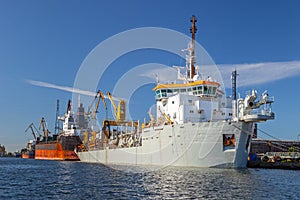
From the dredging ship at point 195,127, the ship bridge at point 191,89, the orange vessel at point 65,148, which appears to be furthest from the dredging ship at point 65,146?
the ship bridge at point 191,89

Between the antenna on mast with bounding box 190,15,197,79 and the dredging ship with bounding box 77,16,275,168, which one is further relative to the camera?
the antenna on mast with bounding box 190,15,197,79

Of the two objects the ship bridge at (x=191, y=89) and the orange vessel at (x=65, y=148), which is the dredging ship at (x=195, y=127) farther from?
the orange vessel at (x=65, y=148)

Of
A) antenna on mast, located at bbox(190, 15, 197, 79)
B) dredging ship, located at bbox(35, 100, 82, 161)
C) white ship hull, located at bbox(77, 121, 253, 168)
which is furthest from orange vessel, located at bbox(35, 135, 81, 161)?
white ship hull, located at bbox(77, 121, 253, 168)

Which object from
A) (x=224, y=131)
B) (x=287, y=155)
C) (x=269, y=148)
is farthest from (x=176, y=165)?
(x=269, y=148)

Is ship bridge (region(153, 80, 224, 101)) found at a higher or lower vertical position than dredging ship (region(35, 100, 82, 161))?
higher

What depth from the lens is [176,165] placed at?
3841 centimetres

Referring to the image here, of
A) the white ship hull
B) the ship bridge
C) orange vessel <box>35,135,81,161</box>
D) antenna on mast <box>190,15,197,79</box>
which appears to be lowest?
orange vessel <box>35,135,81,161</box>

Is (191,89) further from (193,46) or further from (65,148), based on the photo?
(65,148)

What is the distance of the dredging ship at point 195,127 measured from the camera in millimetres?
33906

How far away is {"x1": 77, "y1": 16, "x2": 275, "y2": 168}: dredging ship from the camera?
3391 centimetres

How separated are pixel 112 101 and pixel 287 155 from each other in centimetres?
4058

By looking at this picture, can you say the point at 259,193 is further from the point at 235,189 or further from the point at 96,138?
the point at 96,138

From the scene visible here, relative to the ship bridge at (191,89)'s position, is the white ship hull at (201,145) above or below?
below

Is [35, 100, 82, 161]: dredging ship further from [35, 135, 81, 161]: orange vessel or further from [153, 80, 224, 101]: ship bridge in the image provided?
[153, 80, 224, 101]: ship bridge
